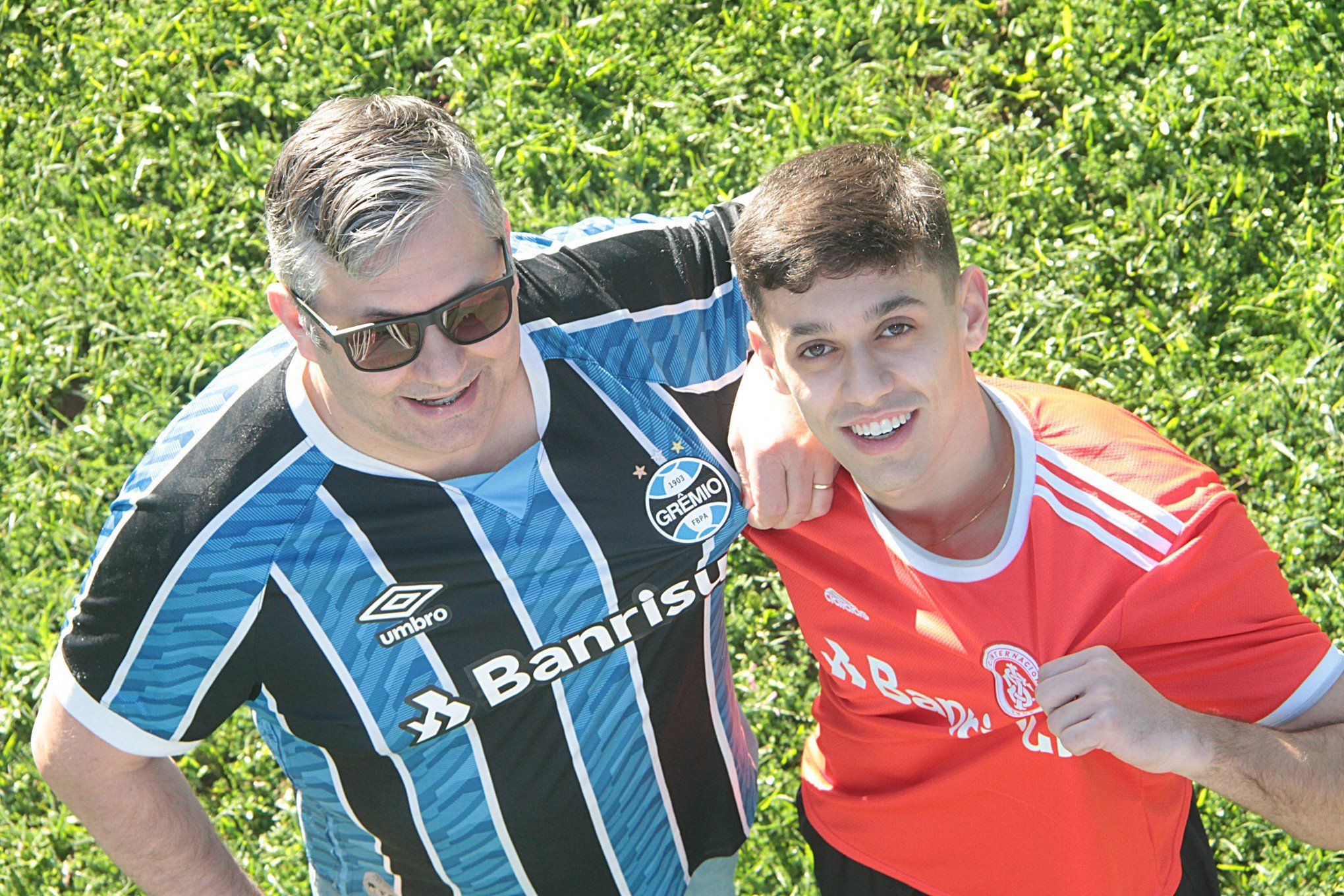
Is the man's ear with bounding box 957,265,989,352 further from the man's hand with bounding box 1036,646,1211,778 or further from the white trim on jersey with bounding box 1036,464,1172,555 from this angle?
the man's hand with bounding box 1036,646,1211,778

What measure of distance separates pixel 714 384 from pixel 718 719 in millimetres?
929

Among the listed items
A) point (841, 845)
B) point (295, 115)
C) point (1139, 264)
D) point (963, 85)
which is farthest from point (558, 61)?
point (841, 845)

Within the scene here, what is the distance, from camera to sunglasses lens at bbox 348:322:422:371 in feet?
7.87

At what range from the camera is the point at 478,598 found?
8.83 feet

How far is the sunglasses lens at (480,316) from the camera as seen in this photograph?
95.9 inches

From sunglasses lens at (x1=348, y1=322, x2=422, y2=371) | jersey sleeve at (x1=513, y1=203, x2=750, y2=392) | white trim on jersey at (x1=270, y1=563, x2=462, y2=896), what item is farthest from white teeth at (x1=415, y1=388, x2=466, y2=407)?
white trim on jersey at (x1=270, y1=563, x2=462, y2=896)

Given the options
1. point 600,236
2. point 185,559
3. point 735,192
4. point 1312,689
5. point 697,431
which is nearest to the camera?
point 1312,689

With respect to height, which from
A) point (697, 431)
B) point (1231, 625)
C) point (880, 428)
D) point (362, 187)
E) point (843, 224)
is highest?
point (362, 187)

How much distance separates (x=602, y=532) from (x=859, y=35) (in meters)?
3.26

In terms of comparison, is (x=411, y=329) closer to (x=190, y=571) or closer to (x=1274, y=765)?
(x=190, y=571)

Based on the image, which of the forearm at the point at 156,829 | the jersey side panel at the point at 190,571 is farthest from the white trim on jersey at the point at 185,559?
the forearm at the point at 156,829

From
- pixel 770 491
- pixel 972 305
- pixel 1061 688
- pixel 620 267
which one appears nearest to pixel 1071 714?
pixel 1061 688

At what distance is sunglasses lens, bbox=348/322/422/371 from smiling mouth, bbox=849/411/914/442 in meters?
0.92

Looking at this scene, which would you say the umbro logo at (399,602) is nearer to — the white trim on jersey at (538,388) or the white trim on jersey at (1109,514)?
the white trim on jersey at (538,388)
